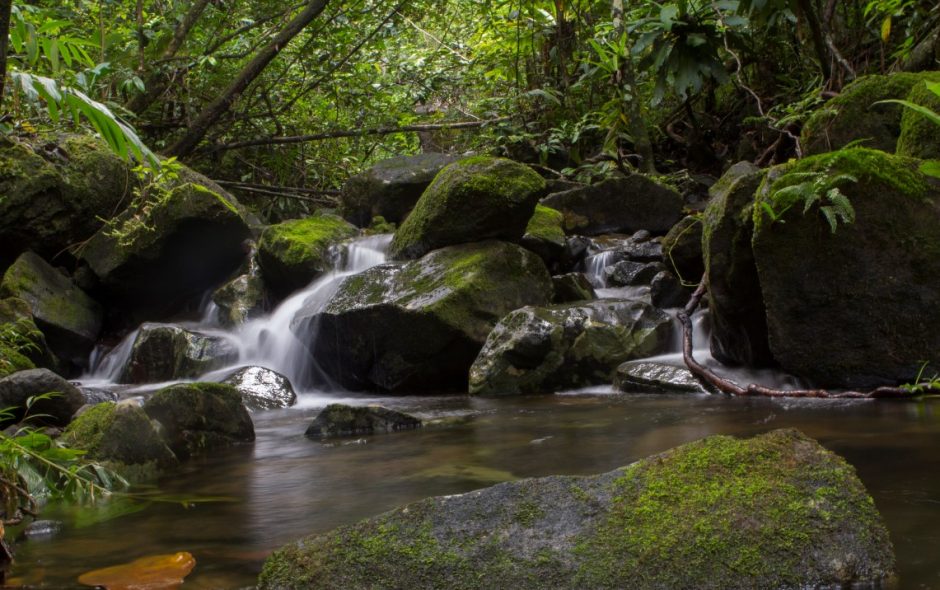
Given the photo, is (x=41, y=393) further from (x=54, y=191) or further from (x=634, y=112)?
(x=634, y=112)

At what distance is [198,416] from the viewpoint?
5.20 m

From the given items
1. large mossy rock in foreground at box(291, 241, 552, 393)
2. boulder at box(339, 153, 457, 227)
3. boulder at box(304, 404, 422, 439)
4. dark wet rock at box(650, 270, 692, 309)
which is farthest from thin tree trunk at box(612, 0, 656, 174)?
boulder at box(304, 404, 422, 439)

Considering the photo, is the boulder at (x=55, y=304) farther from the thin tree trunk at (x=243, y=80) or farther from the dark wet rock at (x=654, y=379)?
the dark wet rock at (x=654, y=379)

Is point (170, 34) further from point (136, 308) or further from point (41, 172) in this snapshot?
point (136, 308)

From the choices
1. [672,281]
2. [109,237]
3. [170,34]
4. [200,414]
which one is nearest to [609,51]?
[672,281]

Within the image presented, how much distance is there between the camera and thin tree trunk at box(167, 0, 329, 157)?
1061 cm

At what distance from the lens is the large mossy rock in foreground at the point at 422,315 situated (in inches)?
302

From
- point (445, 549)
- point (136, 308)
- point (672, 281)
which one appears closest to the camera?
point (445, 549)

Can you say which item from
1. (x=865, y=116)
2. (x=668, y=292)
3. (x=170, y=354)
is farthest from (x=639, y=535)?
(x=170, y=354)

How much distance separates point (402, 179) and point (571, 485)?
9235 millimetres

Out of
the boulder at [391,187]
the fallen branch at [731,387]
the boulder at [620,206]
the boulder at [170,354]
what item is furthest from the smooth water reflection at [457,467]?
the boulder at [391,187]

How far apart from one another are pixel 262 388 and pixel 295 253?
2760 millimetres

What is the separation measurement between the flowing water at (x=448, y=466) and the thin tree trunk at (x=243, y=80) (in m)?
5.62

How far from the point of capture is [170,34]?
436 inches
